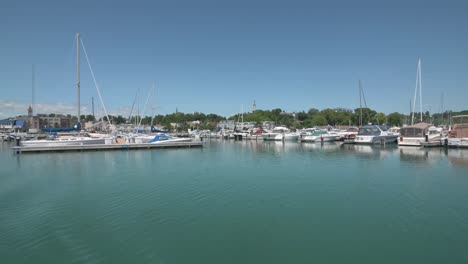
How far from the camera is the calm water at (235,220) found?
325 inches

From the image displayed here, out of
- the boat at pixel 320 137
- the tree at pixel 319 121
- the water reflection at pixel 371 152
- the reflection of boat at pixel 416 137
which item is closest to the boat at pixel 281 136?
the boat at pixel 320 137

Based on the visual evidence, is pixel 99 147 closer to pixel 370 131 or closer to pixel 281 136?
pixel 281 136

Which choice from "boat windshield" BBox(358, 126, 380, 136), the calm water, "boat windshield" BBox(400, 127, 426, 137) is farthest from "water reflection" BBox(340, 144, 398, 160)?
the calm water

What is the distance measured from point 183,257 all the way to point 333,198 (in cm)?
934

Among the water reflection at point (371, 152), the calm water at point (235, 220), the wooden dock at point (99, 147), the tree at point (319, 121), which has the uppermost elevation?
the tree at point (319, 121)

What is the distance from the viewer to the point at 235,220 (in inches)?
435

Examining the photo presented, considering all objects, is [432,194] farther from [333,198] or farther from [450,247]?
[450,247]

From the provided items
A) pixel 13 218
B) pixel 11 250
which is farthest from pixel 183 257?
pixel 13 218

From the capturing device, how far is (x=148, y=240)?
911 cm

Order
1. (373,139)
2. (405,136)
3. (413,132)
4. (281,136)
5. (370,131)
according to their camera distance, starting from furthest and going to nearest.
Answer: (281,136) < (370,131) < (373,139) < (405,136) < (413,132)

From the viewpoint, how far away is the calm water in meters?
8.26

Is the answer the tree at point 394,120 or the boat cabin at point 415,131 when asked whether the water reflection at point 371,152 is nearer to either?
the boat cabin at point 415,131

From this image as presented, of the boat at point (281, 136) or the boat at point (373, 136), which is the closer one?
the boat at point (373, 136)

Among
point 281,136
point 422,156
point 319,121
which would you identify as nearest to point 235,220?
point 422,156
